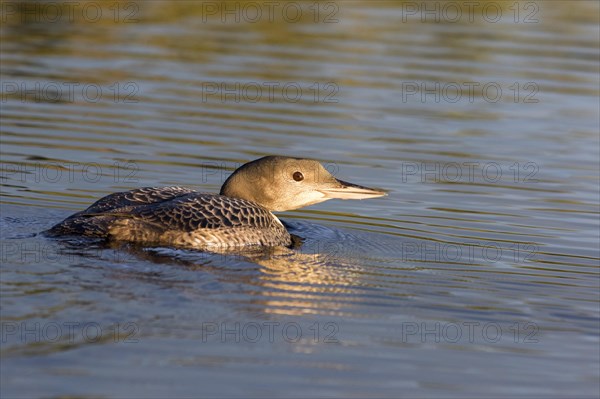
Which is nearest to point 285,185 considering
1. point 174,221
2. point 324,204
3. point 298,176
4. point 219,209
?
point 298,176

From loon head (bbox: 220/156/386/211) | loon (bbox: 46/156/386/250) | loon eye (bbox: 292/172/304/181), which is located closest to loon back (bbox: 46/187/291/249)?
loon (bbox: 46/156/386/250)

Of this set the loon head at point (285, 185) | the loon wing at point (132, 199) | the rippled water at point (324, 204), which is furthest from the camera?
the loon head at point (285, 185)

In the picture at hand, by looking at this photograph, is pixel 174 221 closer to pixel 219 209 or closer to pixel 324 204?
pixel 219 209

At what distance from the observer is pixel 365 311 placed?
652 cm

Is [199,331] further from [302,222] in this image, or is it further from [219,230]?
[302,222]

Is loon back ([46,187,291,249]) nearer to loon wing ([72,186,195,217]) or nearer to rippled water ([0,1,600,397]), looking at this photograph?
loon wing ([72,186,195,217])

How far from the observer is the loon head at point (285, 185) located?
832cm

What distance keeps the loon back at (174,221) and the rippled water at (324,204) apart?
0.58 feet

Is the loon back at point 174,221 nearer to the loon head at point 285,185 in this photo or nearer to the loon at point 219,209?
the loon at point 219,209

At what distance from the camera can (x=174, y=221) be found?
7.58 m

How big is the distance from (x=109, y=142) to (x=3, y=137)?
0.91 metres

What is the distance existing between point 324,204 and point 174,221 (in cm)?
225

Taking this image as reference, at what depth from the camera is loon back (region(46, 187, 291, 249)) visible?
754 centimetres

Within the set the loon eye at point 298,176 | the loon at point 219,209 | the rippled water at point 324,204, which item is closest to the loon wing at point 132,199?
the loon at point 219,209
